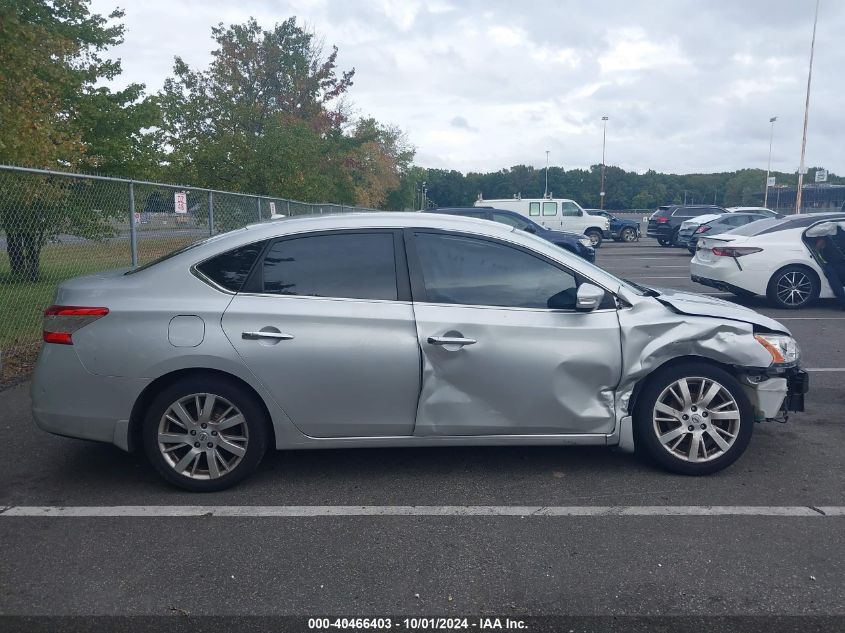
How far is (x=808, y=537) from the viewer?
12.1 feet

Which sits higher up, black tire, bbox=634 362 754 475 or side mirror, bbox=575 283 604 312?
side mirror, bbox=575 283 604 312

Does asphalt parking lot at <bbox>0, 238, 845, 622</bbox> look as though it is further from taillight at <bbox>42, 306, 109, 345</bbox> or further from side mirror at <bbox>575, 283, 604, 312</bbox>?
side mirror at <bbox>575, 283, 604, 312</bbox>

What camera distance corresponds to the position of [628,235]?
37.0m

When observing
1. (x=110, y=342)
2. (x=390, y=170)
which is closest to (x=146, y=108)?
(x=110, y=342)

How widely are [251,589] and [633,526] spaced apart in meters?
1.95

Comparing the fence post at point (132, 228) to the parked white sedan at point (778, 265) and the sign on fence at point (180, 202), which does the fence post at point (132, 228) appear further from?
the parked white sedan at point (778, 265)

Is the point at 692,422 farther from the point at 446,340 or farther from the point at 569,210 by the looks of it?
the point at 569,210

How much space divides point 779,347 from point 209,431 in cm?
346

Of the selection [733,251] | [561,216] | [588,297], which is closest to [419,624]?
[588,297]

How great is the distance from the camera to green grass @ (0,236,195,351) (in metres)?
7.30

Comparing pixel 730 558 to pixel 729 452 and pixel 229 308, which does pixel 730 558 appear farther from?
pixel 229 308

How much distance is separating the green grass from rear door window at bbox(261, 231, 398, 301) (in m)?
3.46

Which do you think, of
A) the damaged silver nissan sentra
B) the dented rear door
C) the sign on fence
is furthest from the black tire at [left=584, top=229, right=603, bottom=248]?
the dented rear door

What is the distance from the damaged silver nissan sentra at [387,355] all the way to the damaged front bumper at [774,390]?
0.4 inches
